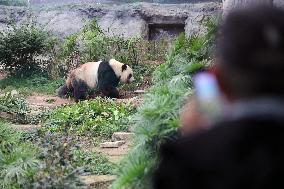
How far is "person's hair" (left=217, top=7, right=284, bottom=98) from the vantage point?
4.41 feet

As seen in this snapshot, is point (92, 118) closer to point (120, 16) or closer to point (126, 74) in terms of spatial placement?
point (126, 74)

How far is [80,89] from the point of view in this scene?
46.1 feet

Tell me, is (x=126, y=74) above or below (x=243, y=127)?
below

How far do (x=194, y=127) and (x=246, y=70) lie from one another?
21 cm

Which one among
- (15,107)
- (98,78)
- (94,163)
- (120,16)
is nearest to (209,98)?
(94,163)

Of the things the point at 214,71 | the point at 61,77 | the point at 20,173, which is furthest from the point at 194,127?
the point at 61,77

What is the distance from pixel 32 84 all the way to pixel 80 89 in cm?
240

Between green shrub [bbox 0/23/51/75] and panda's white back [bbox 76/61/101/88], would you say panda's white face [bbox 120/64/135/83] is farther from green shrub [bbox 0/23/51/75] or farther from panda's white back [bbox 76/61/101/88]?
green shrub [bbox 0/23/51/75]

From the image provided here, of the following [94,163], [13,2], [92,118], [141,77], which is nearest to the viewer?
[94,163]

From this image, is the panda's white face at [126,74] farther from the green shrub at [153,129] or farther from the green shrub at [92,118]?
the green shrub at [153,129]

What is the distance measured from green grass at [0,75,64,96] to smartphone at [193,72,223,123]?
13712mm

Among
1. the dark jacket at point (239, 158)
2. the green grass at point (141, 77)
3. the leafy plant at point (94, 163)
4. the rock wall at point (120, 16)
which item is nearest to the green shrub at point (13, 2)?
the rock wall at point (120, 16)

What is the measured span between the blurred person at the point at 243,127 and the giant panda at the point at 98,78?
12650 millimetres

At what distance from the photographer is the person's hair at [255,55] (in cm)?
134
